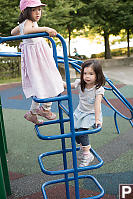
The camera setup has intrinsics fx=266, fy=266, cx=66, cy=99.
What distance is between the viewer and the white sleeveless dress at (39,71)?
1.84 meters

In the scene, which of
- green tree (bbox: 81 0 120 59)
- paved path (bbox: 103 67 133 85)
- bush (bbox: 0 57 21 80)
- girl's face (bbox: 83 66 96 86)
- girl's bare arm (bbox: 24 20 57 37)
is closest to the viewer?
girl's bare arm (bbox: 24 20 57 37)

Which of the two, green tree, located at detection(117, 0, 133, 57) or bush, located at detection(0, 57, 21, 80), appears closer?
bush, located at detection(0, 57, 21, 80)

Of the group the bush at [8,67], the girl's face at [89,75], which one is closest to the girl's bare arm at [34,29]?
the girl's face at [89,75]

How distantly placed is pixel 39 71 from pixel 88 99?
1.48 ft

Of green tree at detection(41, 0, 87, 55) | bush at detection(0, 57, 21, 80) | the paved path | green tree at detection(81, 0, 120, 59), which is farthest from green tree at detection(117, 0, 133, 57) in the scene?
bush at detection(0, 57, 21, 80)

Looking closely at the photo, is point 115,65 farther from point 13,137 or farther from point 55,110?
point 13,137

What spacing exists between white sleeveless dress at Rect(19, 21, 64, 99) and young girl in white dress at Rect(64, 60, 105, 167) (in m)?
0.22

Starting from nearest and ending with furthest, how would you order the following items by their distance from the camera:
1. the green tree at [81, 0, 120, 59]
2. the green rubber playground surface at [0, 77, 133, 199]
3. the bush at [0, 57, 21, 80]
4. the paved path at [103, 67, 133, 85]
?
the green rubber playground surface at [0, 77, 133, 199] < the paved path at [103, 67, 133, 85] < the bush at [0, 57, 21, 80] < the green tree at [81, 0, 120, 59]

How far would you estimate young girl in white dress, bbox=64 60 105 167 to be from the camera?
6.51 feet

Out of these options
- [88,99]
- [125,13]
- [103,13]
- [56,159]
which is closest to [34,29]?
[88,99]

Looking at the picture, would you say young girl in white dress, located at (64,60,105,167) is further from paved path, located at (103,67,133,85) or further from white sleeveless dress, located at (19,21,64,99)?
paved path, located at (103,67,133,85)

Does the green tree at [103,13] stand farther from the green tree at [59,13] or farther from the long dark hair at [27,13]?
the long dark hair at [27,13]

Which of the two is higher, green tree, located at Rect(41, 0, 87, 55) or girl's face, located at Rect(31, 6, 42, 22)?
green tree, located at Rect(41, 0, 87, 55)

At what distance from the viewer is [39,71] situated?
1872 millimetres
